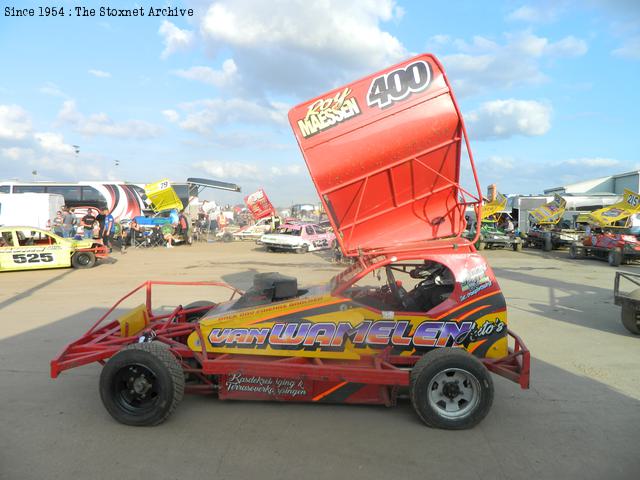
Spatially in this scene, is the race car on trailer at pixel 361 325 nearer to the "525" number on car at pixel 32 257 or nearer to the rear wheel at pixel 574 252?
the "525" number on car at pixel 32 257

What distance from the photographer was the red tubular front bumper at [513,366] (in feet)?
12.3

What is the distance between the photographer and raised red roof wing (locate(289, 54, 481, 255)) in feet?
13.5

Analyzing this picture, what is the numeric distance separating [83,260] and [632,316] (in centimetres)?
1397

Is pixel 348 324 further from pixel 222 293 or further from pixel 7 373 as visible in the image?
pixel 222 293

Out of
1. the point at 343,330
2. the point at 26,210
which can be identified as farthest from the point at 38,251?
the point at 343,330

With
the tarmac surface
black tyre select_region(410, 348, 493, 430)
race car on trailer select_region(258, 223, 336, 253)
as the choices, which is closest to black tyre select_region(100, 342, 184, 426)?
the tarmac surface

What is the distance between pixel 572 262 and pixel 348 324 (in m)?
16.1

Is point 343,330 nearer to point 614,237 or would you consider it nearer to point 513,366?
point 513,366

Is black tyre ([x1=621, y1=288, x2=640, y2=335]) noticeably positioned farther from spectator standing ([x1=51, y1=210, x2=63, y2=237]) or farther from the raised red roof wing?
spectator standing ([x1=51, y1=210, x2=63, y2=237])

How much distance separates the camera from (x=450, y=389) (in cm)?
365

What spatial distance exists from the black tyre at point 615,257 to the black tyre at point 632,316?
33.9 ft

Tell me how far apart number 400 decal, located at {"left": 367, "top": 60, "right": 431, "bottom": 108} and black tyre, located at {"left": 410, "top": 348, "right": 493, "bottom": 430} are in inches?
90.3

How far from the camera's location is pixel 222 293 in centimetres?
1009

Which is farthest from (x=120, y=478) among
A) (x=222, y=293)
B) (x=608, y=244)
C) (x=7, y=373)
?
(x=608, y=244)
